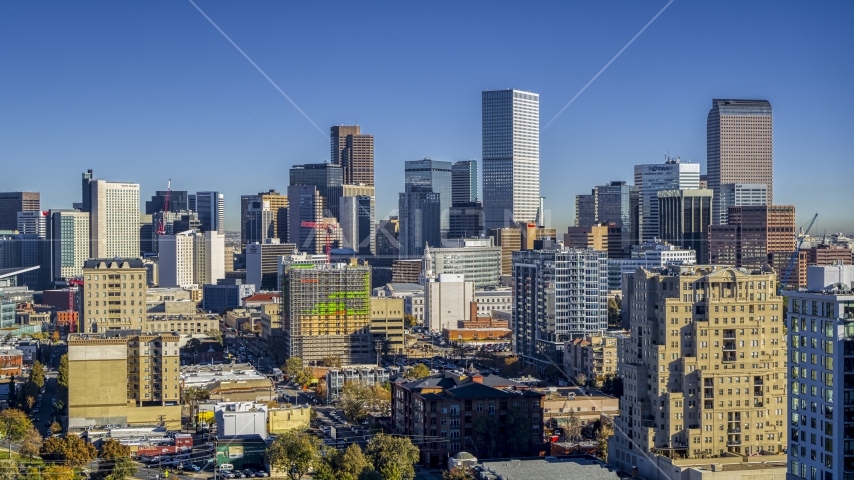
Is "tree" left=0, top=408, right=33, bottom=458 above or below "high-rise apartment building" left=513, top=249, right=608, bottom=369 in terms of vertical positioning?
below

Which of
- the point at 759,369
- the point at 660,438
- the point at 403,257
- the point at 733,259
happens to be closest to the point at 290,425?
the point at 660,438

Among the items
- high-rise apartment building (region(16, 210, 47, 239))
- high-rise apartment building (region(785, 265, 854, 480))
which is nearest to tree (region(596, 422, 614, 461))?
high-rise apartment building (region(785, 265, 854, 480))

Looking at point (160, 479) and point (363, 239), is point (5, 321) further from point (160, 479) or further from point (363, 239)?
point (363, 239)

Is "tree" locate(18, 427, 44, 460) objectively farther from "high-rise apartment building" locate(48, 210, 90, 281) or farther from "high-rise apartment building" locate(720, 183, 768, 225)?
"high-rise apartment building" locate(720, 183, 768, 225)

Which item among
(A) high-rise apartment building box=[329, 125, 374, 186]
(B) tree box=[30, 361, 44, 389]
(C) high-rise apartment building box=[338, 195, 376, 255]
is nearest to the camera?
(B) tree box=[30, 361, 44, 389]

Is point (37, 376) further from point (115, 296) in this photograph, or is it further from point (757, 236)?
point (757, 236)

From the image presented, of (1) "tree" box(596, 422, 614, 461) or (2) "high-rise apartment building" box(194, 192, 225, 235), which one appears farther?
(2) "high-rise apartment building" box(194, 192, 225, 235)
